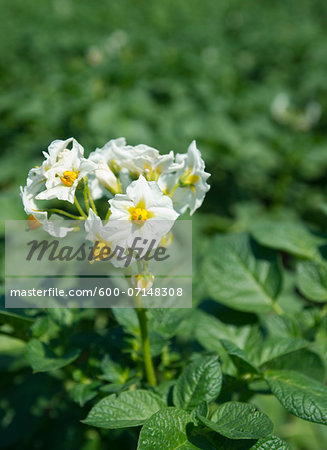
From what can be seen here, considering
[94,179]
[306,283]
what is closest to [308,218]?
[306,283]

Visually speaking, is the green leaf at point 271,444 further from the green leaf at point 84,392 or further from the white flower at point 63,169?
the white flower at point 63,169

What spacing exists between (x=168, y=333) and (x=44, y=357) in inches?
15.6

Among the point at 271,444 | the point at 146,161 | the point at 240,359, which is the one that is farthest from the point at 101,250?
the point at 271,444

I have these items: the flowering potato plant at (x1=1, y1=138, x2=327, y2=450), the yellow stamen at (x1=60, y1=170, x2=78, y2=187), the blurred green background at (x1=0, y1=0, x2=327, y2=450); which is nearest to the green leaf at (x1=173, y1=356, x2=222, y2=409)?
the flowering potato plant at (x1=1, y1=138, x2=327, y2=450)

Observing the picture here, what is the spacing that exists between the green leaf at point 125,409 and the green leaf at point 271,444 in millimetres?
290

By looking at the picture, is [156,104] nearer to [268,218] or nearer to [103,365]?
[268,218]

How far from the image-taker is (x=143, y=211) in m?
1.12

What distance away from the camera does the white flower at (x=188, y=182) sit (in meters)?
1.24

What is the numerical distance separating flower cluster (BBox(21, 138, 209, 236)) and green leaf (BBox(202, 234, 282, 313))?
0.50 metres

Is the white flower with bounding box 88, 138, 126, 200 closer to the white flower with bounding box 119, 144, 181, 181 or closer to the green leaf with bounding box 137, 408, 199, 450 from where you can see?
the white flower with bounding box 119, 144, 181, 181

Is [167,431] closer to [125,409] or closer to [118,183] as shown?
[125,409]

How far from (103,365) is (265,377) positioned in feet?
1.70

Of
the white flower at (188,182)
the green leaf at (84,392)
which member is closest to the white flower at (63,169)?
the white flower at (188,182)

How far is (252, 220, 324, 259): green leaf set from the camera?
5.74 feet
